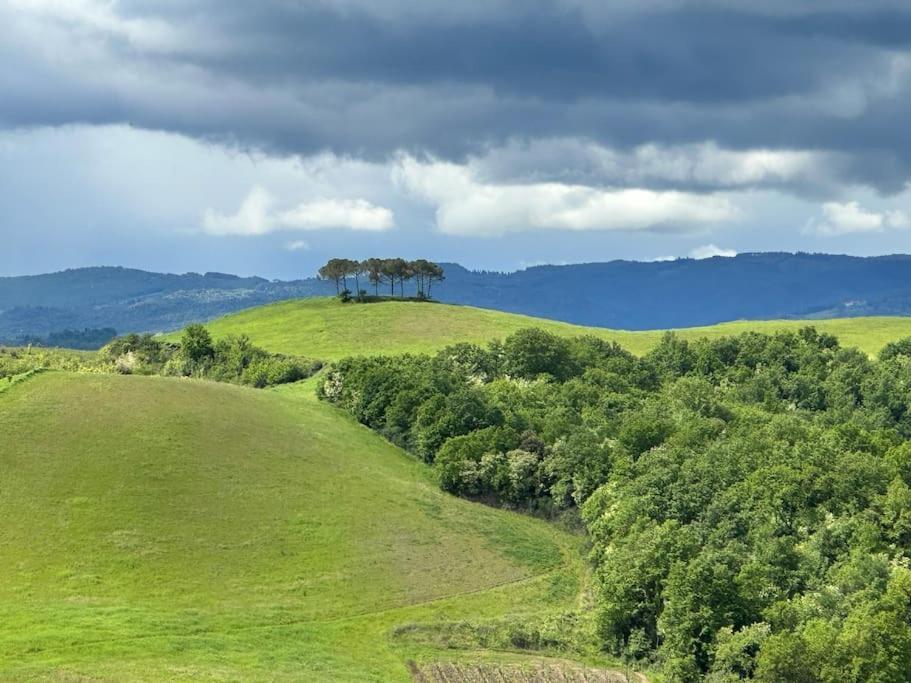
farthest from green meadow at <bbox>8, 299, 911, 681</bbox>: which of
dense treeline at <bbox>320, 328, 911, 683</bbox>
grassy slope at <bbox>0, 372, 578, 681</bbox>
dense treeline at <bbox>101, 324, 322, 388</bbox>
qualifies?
dense treeline at <bbox>101, 324, 322, 388</bbox>

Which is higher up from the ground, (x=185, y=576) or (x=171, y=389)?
(x=171, y=389)

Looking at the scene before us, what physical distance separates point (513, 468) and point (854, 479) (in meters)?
42.3

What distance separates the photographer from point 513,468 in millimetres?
130500

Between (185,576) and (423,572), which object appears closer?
(185,576)

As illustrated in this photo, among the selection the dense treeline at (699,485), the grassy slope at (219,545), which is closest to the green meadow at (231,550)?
the grassy slope at (219,545)

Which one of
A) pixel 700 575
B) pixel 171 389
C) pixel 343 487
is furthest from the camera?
pixel 171 389

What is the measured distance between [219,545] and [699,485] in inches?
1927

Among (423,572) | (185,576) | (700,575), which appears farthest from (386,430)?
(700,575)

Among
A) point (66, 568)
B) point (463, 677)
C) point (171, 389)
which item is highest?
point (171, 389)

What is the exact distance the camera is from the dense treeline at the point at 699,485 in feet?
255

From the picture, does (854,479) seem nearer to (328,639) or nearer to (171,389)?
(328,639)

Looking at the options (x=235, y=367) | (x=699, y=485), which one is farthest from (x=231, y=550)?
(x=235, y=367)

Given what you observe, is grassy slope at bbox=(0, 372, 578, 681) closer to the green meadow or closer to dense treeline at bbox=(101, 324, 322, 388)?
the green meadow

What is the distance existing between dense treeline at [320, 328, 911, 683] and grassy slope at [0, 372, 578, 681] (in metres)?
9.44
